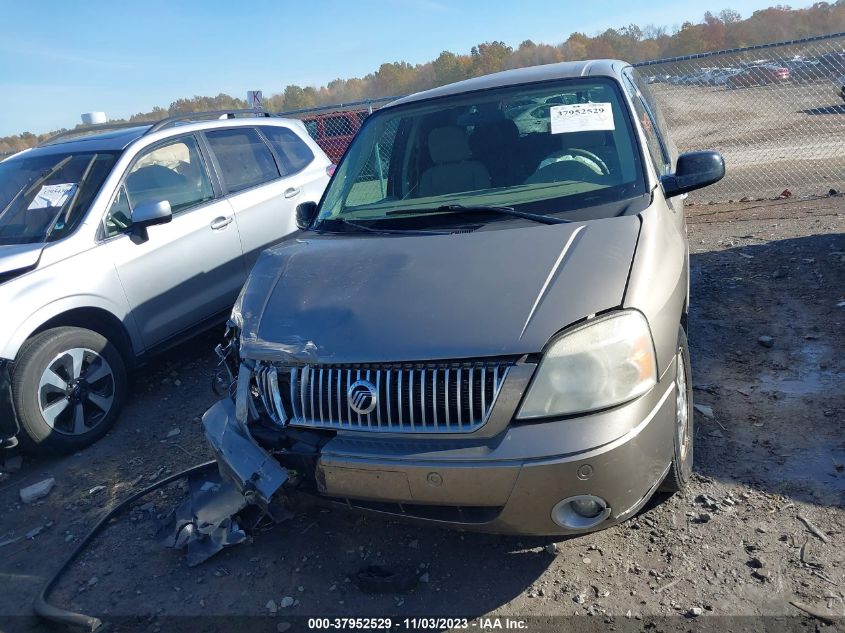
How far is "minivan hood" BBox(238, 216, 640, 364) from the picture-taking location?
2355 millimetres

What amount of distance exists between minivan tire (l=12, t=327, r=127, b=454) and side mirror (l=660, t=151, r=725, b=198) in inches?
146

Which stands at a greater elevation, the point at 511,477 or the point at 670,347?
the point at 670,347

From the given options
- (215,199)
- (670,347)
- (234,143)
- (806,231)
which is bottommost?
(806,231)

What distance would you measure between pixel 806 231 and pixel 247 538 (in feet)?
21.3

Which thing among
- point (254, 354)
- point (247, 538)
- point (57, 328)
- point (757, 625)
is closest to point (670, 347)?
point (757, 625)

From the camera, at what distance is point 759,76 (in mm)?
12328

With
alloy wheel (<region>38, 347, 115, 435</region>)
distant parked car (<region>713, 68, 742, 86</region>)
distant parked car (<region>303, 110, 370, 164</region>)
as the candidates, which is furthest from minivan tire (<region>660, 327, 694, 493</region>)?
distant parked car (<region>713, 68, 742, 86</region>)

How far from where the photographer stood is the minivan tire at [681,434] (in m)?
2.63

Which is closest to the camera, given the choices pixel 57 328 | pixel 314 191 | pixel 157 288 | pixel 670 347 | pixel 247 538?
pixel 670 347

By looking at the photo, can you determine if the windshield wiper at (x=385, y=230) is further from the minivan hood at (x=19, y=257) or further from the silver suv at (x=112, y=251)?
the minivan hood at (x=19, y=257)

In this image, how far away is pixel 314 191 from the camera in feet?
21.0

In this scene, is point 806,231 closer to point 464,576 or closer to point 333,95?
point 464,576

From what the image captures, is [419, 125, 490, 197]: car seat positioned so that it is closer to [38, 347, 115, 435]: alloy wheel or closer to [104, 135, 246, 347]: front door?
[104, 135, 246, 347]: front door

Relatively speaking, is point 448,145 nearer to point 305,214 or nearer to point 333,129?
point 305,214
